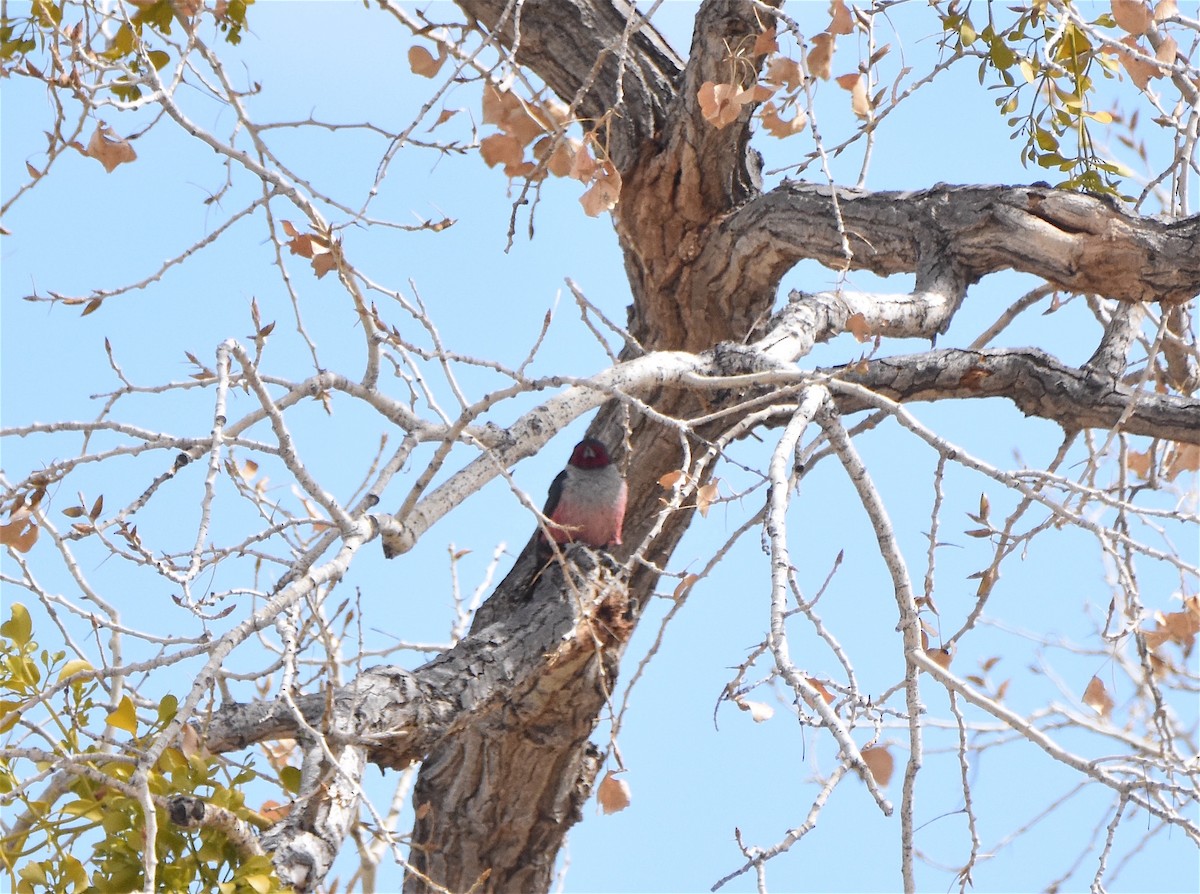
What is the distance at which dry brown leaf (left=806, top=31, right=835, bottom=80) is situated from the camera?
2857mm

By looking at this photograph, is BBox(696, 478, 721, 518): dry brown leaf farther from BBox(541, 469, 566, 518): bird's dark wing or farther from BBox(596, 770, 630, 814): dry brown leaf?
BBox(541, 469, 566, 518): bird's dark wing

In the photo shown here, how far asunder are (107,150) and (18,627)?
1.34 metres

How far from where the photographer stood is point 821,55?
286 cm

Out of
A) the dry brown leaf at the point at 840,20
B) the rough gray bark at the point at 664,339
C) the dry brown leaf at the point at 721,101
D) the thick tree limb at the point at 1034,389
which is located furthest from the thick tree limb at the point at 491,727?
the dry brown leaf at the point at 840,20

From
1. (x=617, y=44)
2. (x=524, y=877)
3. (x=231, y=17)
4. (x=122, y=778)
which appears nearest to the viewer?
(x=122, y=778)

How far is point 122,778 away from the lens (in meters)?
2.30

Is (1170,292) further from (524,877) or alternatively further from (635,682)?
(524,877)

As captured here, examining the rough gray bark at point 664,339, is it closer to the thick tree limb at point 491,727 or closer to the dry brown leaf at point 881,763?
the thick tree limb at point 491,727

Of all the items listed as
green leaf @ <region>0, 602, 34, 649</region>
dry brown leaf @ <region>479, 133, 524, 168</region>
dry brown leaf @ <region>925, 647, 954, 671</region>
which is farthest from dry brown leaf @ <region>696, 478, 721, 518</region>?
green leaf @ <region>0, 602, 34, 649</region>

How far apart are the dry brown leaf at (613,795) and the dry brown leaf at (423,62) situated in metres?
1.62

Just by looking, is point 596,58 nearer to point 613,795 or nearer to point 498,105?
point 498,105

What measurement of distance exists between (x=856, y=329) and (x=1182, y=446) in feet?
5.15

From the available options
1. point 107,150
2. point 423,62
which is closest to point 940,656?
point 423,62

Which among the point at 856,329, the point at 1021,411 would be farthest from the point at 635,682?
the point at 1021,411
